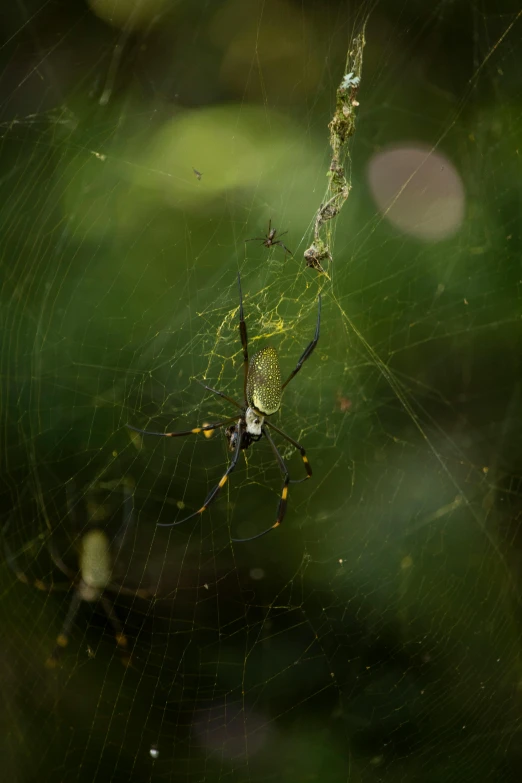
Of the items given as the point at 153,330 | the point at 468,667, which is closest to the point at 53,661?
the point at 153,330

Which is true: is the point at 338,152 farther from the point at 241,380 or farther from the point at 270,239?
the point at 241,380

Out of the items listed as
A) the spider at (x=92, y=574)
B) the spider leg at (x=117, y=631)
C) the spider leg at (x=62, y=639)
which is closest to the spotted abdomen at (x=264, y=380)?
the spider at (x=92, y=574)

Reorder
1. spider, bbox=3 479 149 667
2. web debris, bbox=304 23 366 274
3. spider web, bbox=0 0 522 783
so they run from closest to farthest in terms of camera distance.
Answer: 1. web debris, bbox=304 23 366 274
2. spider web, bbox=0 0 522 783
3. spider, bbox=3 479 149 667

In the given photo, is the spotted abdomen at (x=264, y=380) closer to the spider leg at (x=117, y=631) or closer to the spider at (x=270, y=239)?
the spider at (x=270, y=239)

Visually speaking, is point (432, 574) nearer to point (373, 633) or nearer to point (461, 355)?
point (373, 633)

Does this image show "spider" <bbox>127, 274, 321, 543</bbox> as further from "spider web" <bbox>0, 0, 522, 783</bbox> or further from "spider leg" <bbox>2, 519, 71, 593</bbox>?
"spider leg" <bbox>2, 519, 71, 593</bbox>

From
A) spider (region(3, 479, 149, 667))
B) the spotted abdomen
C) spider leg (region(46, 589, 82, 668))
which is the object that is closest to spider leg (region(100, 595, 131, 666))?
spider (region(3, 479, 149, 667))
